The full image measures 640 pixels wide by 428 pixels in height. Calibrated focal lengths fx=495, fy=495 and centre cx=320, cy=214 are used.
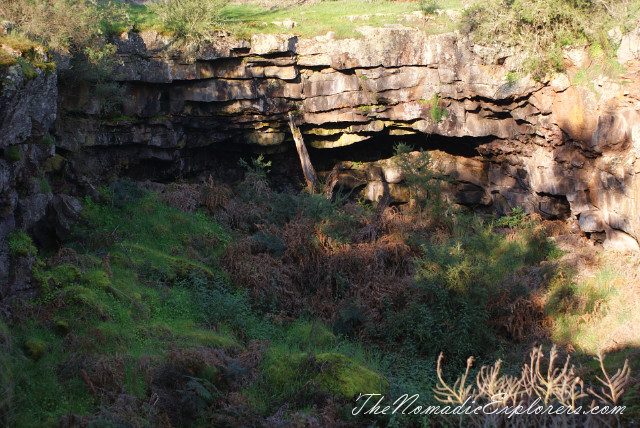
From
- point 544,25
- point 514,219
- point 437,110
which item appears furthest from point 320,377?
point 544,25

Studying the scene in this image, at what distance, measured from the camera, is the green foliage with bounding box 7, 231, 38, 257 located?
7.70 metres

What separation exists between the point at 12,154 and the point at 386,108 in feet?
36.1

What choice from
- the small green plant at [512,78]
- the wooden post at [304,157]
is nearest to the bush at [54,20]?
the wooden post at [304,157]

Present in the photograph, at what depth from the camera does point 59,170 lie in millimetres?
11609

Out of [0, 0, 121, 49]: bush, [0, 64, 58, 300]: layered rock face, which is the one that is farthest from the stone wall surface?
[0, 64, 58, 300]: layered rock face

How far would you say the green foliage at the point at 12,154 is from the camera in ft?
25.8

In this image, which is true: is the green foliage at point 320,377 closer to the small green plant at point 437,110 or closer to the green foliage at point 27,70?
the green foliage at point 27,70

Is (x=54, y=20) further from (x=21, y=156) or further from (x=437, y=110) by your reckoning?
(x=437, y=110)

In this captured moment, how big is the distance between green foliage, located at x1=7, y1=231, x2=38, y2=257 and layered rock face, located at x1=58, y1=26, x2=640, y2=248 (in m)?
5.39

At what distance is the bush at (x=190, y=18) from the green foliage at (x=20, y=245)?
362 inches

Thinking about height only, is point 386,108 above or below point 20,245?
above

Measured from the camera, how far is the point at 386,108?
15984 millimetres

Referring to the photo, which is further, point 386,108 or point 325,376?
point 386,108

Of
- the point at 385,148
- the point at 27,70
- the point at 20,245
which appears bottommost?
the point at 385,148
